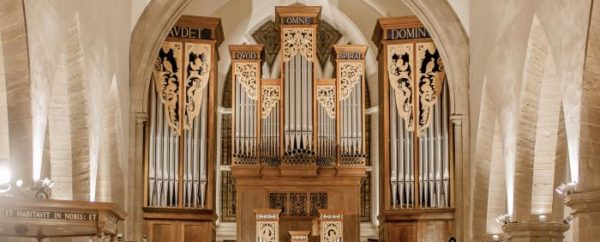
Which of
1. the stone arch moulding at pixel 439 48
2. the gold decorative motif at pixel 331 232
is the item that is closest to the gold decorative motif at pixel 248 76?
the stone arch moulding at pixel 439 48

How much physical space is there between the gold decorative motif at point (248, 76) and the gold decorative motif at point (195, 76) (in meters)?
1.10

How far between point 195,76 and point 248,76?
144cm

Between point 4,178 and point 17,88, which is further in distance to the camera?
point 17,88

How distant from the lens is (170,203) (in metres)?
19.9

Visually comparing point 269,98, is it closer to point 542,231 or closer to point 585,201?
point 542,231

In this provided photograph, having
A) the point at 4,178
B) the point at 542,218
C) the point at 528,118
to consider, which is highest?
the point at 528,118

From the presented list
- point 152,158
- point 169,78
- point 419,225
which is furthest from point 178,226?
point 419,225

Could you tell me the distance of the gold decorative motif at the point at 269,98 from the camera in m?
21.6

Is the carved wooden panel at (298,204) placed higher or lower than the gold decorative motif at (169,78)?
lower

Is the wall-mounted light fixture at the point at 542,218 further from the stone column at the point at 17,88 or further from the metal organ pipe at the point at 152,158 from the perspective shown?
the metal organ pipe at the point at 152,158

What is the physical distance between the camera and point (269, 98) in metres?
21.7

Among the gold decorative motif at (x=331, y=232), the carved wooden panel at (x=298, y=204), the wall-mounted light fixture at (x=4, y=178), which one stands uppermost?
the wall-mounted light fixture at (x=4, y=178)

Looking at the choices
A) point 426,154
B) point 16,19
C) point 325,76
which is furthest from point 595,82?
point 325,76

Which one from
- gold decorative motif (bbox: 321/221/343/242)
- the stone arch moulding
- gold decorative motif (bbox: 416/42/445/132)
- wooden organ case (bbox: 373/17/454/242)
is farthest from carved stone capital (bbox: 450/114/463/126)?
gold decorative motif (bbox: 321/221/343/242)
